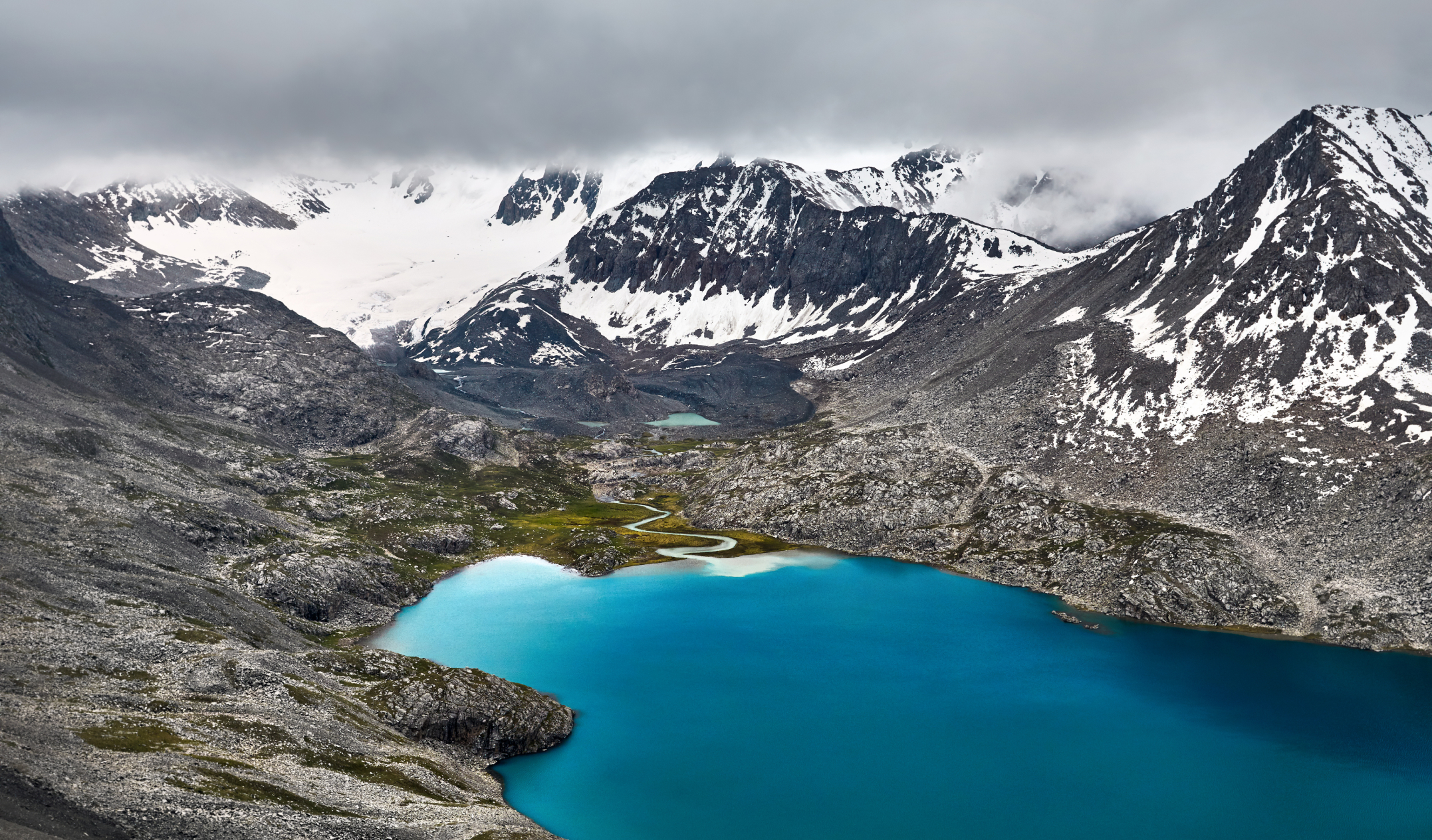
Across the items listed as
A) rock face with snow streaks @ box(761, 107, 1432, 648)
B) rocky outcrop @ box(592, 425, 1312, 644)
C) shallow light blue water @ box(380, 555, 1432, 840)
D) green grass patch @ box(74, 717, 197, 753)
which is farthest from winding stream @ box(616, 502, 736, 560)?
green grass patch @ box(74, 717, 197, 753)

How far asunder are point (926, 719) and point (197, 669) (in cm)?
6170

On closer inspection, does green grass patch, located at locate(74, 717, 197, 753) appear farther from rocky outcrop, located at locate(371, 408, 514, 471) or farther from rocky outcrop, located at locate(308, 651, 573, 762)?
rocky outcrop, located at locate(371, 408, 514, 471)

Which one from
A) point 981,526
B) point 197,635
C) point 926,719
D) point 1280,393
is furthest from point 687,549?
point 1280,393

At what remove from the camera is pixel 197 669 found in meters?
67.0

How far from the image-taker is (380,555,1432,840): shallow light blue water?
6731 centimetres

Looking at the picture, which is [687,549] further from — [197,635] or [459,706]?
[197,635]

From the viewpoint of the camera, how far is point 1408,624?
98.4m

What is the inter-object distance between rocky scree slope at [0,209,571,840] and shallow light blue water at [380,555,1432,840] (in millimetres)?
7979

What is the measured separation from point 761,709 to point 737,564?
177ft

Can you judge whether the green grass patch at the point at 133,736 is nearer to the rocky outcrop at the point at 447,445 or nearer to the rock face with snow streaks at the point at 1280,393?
the rock face with snow streaks at the point at 1280,393

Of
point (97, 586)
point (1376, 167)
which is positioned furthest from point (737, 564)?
point (1376, 167)

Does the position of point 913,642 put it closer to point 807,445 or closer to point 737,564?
point 737,564

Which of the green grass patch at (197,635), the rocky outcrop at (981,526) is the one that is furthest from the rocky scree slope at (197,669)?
the rocky outcrop at (981,526)

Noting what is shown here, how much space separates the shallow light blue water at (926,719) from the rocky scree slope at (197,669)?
7.98 metres
